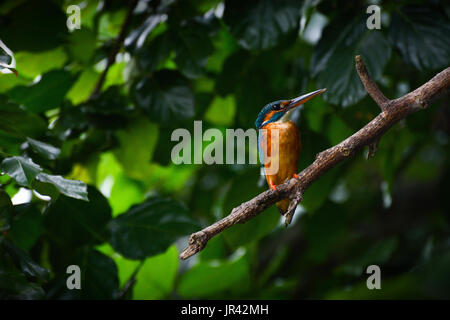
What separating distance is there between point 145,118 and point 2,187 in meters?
0.68

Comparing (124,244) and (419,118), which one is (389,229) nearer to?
(419,118)

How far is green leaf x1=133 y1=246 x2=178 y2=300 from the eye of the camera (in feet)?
5.18

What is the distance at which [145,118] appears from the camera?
1652mm

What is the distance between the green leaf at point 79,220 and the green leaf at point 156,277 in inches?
9.3

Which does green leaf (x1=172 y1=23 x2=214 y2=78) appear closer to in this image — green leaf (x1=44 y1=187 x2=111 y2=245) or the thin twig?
green leaf (x1=44 y1=187 x2=111 y2=245)

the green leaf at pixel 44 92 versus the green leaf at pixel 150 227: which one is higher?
the green leaf at pixel 44 92

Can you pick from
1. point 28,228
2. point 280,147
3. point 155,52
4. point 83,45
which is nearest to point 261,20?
point 155,52

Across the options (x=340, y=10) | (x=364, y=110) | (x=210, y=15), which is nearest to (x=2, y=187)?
(x=210, y=15)

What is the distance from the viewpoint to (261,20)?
1425 mm

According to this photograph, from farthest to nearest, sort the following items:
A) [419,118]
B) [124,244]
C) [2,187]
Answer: [419,118]
[124,244]
[2,187]

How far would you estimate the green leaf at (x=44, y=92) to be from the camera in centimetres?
145

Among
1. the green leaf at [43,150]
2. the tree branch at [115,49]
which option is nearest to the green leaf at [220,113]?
the tree branch at [115,49]

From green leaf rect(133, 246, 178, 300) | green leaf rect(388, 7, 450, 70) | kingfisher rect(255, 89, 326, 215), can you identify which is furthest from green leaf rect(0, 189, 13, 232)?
green leaf rect(388, 7, 450, 70)

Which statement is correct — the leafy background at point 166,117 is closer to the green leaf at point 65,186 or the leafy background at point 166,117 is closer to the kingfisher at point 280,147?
the green leaf at point 65,186
